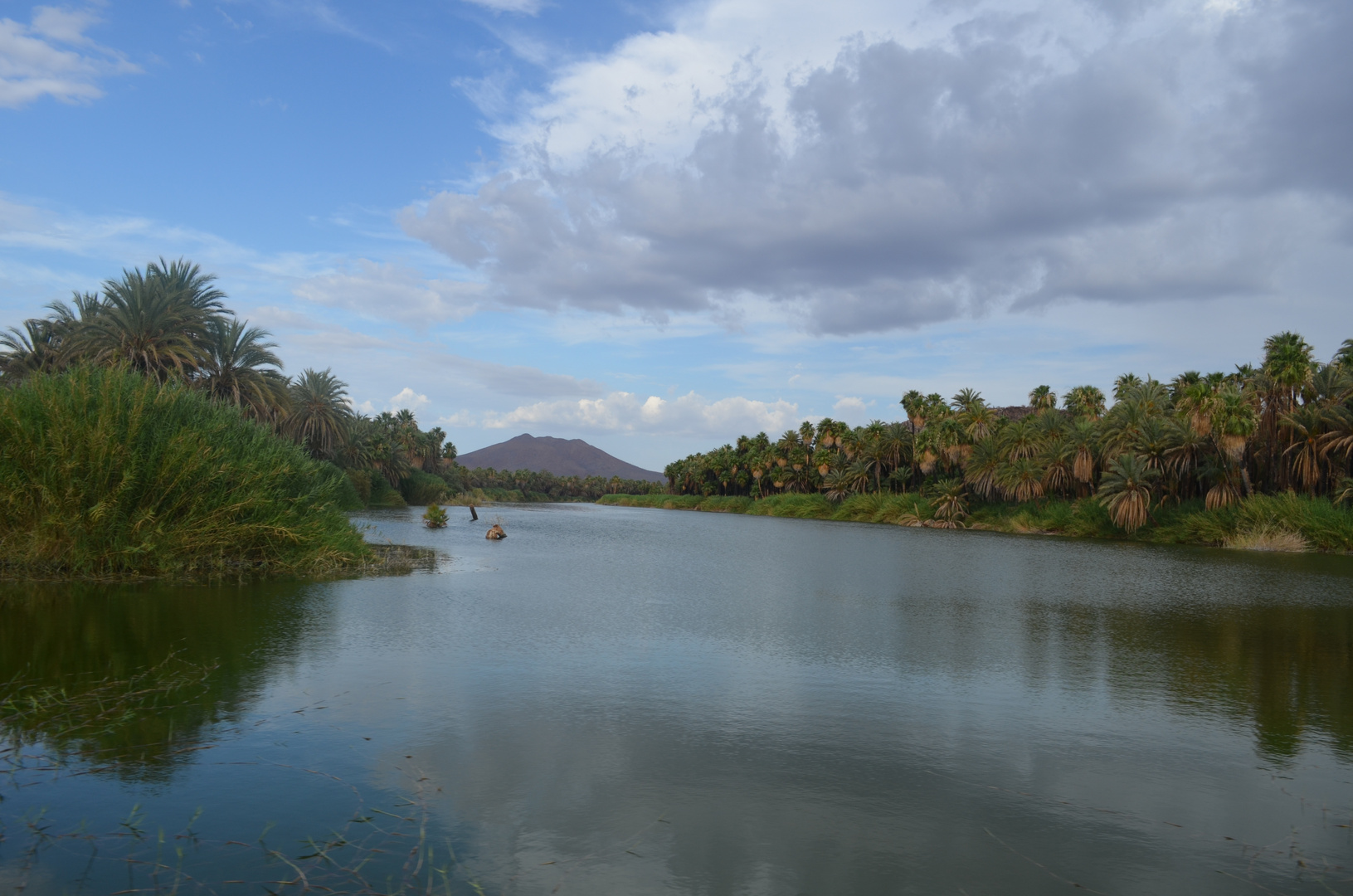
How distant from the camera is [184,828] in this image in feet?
19.5

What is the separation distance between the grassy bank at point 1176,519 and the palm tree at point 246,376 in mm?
53975

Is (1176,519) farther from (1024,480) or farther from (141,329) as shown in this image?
(141,329)

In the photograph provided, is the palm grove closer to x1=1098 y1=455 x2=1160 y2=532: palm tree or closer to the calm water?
x1=1098 y1=455 x2=1160 y2=532: palm tree

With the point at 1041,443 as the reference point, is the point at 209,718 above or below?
below

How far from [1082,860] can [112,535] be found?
19676 mm

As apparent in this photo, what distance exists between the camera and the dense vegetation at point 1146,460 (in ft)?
157

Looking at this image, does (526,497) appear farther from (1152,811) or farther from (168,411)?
(1152,811)

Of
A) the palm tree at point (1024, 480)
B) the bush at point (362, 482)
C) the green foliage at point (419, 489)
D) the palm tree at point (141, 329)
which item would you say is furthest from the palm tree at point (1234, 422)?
the green foliage at point (419, 489)

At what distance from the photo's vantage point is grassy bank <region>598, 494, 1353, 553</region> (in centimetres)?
4416

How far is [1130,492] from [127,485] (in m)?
55.9

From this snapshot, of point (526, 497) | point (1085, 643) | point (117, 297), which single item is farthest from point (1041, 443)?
point (526, 497)

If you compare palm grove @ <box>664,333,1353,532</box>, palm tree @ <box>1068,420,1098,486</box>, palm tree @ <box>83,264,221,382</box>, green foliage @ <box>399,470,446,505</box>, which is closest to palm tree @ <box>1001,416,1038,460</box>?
palm grove @ <box>664,333,1353,532</box>

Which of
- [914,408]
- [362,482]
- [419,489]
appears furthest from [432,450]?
[914,408]

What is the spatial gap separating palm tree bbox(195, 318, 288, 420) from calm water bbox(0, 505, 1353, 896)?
890 inches
